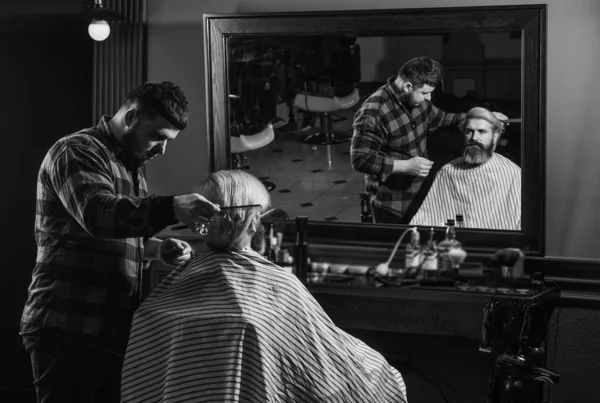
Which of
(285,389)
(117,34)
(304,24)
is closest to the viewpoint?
(285,389)

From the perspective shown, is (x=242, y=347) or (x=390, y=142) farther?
(x=390, y=142)

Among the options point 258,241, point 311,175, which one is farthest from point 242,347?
point 311,175

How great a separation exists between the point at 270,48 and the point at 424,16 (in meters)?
0.66

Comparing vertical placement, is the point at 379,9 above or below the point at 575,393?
above

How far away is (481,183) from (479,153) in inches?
4.6

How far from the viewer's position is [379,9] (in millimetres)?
3283

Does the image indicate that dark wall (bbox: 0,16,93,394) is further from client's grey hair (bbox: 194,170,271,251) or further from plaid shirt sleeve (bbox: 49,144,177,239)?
client's grey hair (bbox: 194,170,271,251)

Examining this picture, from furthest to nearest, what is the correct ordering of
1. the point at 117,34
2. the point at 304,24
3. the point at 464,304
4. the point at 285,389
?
the point at 117,34, the point at 304,24, the point at 464,304, the point at 285,389

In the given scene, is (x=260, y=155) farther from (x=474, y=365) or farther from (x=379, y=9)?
(x=474, y=365)

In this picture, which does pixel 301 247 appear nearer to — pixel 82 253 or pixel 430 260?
pixel 430 260

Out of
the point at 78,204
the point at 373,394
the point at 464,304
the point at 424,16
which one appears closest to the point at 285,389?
the point at 373,394

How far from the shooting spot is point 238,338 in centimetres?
225

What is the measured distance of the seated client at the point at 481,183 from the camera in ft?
10.4

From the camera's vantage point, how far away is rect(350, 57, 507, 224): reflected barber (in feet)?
10.6
